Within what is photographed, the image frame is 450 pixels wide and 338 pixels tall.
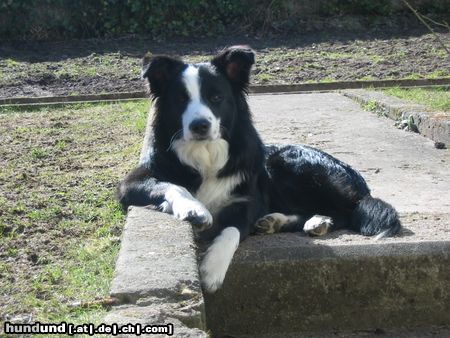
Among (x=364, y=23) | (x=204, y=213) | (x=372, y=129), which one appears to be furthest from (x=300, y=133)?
(x=364, y=23)

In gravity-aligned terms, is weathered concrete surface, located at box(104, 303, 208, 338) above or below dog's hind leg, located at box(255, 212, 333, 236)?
above

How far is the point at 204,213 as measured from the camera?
15.0 feet

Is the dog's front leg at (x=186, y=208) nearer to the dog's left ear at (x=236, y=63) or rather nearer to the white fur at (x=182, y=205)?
the white fur at (x=182, y=205)

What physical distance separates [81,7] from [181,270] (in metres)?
13.2

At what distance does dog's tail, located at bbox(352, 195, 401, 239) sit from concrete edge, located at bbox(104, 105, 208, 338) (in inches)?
42.6

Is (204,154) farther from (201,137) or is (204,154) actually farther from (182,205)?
(182,205)

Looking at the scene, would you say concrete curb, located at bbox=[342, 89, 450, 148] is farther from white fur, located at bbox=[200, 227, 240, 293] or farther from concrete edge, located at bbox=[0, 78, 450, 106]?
white fur, located at bbox=[200, 227, 240, 293]

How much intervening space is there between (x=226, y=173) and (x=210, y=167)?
11cm

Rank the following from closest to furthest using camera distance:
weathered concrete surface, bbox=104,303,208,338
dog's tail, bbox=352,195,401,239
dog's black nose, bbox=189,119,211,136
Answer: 1. weathered concrete surface, bbox=104,303,208,338
2. dog's tail, bbox=352,195,401,239
3. dog's black nose, bbox=189,119,211,136

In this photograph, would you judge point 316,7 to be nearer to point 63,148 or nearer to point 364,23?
point 364,23

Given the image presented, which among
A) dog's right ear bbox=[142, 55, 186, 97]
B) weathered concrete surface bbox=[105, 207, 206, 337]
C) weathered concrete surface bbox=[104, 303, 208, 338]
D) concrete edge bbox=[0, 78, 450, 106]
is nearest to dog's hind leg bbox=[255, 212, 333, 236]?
weathered concrete surface bbox=[105, 207, 206, 337]

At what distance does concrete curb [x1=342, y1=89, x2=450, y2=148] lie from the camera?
7.78 metres

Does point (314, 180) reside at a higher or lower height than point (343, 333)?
higher

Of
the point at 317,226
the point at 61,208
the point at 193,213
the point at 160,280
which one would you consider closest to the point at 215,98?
the point at 193,213
